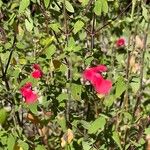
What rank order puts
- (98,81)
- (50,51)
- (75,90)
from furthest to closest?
(50,51), (75,90), (98,81)

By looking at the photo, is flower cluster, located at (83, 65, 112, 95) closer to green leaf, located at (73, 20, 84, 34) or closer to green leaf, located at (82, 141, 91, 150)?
green leaf, located at (73, 20, 84, 34)

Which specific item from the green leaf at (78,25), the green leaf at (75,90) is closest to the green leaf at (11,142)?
the green leaf at (75,90)

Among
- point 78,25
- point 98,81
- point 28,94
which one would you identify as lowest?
point 28,94

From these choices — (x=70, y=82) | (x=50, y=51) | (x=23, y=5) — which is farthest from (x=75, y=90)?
(x=23, y=5)

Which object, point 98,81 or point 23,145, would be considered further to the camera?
point 23,145

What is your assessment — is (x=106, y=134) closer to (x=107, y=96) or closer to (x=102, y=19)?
(x=107, y=96)

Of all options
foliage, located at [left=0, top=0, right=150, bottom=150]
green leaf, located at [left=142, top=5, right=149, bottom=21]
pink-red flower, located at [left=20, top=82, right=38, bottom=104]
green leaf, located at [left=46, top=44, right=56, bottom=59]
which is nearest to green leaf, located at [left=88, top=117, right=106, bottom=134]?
foliage, located at [left=0, top=0, right=150, bottom=150]

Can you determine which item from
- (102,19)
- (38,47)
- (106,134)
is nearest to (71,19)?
(38,47)

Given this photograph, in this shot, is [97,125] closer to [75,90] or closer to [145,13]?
[75,90]

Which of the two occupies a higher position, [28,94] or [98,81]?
[98,81]

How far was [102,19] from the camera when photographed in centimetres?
361

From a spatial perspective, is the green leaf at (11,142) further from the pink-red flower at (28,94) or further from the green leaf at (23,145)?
the pink-red flower at (28,94)

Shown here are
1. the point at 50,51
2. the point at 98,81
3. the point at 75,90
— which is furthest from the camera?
the point at 50,51

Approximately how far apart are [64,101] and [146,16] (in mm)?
715
